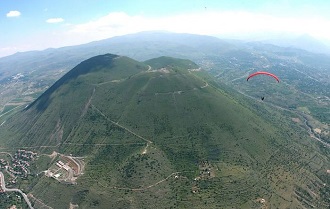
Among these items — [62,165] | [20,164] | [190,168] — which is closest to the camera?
[190,168]

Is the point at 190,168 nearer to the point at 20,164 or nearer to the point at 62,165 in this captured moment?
the point at 62,165

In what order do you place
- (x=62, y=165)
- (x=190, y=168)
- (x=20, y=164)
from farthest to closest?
1. (x=20, y=164)
2. (x=62, y=165)
3. (x=190, y=168)

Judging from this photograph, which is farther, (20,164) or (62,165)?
(20,164)

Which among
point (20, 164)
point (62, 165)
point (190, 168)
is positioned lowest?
point (20, 164)

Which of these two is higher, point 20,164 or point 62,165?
point 62,165

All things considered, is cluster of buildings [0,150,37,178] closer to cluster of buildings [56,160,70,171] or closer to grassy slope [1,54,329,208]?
grassy slope [1,54,329,208]

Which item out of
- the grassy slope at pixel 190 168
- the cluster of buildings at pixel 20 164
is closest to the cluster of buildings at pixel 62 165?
the grassy slope at pixel 190 168

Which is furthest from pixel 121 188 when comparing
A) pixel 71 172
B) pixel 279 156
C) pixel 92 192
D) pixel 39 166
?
pixel 279 156

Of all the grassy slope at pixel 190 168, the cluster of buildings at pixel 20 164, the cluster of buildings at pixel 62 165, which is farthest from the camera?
the cluster of buildings at pixel 20 164

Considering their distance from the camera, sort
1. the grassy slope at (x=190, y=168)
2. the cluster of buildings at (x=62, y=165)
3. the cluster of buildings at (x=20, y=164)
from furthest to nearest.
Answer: the cluster of buildings at (x=20, y=164), the cluster of buildings at (x=62, y=165), the grassy slope at (x=190, y=168)

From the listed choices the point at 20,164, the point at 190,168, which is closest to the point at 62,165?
the point at 20,164

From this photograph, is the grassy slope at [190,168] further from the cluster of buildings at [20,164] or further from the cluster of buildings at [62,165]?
the cluster of buildings at [20,164]
